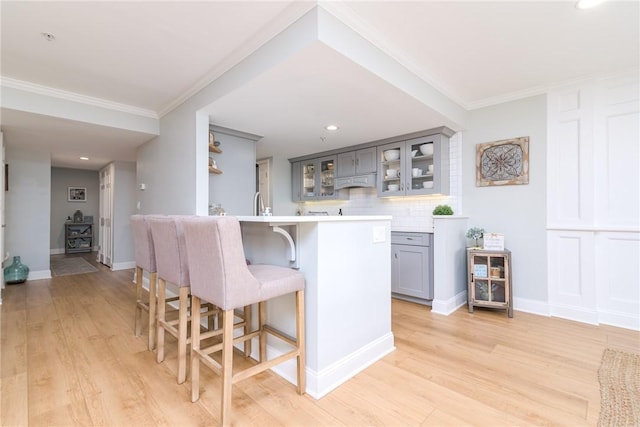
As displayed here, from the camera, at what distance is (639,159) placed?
281 centimetres

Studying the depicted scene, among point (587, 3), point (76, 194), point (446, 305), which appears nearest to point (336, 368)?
point (446, 305)

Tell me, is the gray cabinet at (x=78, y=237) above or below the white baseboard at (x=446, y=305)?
above

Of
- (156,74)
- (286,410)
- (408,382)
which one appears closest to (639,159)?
(408,382)

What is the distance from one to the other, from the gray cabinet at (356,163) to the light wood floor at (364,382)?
2.35m

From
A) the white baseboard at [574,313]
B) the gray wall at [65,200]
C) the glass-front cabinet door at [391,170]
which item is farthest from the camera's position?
the gray wall at [65,200]

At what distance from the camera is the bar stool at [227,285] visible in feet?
5.03

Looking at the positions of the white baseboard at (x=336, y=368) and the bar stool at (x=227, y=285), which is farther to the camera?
the white baseboard at (x=336, y=368)

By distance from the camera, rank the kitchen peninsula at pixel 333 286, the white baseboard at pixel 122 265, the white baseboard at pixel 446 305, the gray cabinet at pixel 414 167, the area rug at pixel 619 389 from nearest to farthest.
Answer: the area rug at pixel 619 389 < the kitchen peninsula at pixel 333 286 < the white baseboard at pixel 446 305 < the gray cabinet at pixel 414 167 < the white baseboard at pixel 122 265

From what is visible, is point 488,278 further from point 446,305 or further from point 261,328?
point 261,328

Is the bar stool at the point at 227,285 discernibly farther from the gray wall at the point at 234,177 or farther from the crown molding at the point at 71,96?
the crown molding at the point at 71,96

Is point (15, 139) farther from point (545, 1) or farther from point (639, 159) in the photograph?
point (639, 159)

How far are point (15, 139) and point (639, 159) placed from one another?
7.65 metres

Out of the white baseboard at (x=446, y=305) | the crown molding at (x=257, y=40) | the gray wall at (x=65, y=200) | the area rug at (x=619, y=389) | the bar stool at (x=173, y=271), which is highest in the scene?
the crown molding at (x=257, y=40)

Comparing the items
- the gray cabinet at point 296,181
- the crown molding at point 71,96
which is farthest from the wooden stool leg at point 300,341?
the gray cabinet at point 296,181
